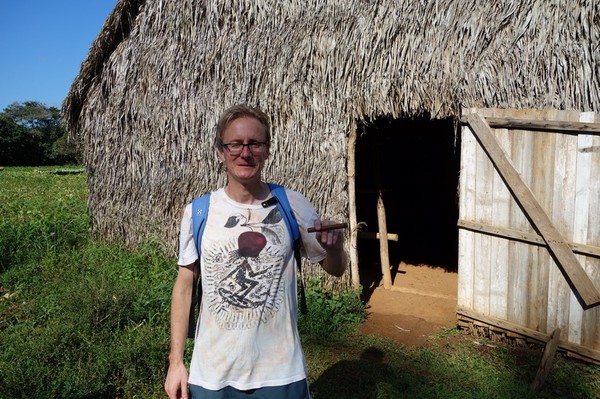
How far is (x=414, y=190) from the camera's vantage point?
347 inches

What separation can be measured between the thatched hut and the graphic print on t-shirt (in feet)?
9.45

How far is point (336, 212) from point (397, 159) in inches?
168

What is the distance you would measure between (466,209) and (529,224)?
22.6 inches

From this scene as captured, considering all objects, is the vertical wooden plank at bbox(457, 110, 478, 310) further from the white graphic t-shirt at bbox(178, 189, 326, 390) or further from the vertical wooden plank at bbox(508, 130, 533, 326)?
the white graphic t-shirt at bbox(178, 189, 326, 390)

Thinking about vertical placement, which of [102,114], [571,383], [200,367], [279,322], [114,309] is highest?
[102,114]

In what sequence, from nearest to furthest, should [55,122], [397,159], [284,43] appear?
[284,43] < [397,159] < [55,122]

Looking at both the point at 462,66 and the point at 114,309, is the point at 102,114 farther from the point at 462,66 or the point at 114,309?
the point at 462,66

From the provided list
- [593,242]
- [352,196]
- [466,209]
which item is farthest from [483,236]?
[352,196]

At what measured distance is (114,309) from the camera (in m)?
4.27

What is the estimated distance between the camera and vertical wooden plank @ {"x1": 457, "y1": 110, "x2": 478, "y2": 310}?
418cm

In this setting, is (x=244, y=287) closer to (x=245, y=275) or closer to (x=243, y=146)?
(x=245, y=275)

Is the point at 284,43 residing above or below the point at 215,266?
above

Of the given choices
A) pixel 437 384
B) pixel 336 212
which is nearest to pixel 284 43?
pixel 336 212

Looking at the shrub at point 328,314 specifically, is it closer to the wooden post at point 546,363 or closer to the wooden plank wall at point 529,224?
the wooden plank wall at point 529,224
